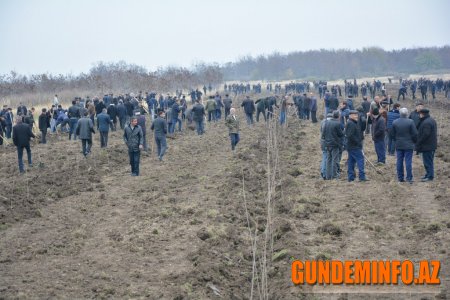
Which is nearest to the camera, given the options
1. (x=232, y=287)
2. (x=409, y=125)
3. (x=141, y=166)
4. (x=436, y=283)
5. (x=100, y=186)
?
(x=436, y=283)

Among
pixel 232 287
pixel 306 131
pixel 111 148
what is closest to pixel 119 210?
pixel 232 287

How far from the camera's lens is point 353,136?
44.7 ft

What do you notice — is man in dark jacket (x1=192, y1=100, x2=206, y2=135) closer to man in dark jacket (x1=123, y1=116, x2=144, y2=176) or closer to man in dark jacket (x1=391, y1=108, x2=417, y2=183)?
man in dark jacket (x1=123, y1=116, x2=144, y2=176)

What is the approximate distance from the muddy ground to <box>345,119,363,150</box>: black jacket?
0.94m

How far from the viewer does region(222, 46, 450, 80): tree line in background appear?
117 m

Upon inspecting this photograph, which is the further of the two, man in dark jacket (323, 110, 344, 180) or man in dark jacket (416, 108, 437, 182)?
man in dark jacket (323, 110, 344, 180)

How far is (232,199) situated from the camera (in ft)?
41.1

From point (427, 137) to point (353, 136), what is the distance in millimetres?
1730

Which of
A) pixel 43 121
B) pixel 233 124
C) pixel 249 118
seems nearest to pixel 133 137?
pixel 233 124

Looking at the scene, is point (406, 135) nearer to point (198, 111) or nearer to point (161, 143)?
point (161, 143)

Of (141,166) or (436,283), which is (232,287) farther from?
(141,166)

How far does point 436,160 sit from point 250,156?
571 centimetres

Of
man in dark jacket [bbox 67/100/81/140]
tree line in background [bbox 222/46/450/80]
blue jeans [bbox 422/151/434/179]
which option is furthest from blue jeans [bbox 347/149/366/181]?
A: tree line in background [bbox 222/46/450/80]

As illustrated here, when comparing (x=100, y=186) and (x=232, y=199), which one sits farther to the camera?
(x=100, y=186)
